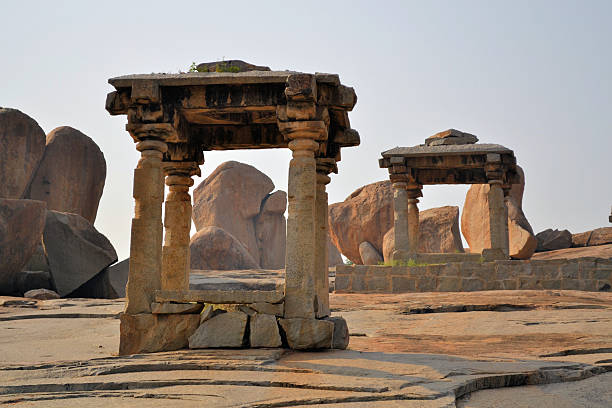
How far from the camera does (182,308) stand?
7250 millimetres

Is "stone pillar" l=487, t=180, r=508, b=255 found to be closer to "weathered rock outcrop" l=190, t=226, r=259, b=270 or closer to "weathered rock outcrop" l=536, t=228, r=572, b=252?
"weathered rock outcrop" l=536, t=228, r=572, b=252

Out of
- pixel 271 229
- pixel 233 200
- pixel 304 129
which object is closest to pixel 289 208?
pixel 304 129

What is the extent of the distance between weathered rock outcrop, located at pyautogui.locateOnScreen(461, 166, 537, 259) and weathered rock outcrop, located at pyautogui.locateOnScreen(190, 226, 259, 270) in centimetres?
948

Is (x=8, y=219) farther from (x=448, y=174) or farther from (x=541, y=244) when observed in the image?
(x=541, y=244)

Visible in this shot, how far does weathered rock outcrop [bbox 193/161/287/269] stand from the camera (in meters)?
34.7

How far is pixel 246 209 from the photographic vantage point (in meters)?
35.3

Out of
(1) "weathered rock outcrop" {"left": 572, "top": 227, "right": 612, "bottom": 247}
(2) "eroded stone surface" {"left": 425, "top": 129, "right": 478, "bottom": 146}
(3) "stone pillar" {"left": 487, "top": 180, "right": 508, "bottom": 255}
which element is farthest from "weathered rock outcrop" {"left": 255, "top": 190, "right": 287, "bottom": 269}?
(3) "stone pillar" {"left": 487, "top": 180, "right": 508, "bottom": 255}

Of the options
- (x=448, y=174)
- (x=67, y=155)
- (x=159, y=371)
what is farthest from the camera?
(x=67, y=155)

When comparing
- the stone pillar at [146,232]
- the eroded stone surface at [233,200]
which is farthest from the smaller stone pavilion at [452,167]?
the eroded stone surface at [233,200]

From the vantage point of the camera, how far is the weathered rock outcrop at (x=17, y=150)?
2048 centimetres

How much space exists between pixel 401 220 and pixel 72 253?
355 inches

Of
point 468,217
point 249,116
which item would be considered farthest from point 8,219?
point 468,217

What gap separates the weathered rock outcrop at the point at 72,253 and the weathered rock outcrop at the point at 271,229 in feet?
61.9

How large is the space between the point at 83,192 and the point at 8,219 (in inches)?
266
